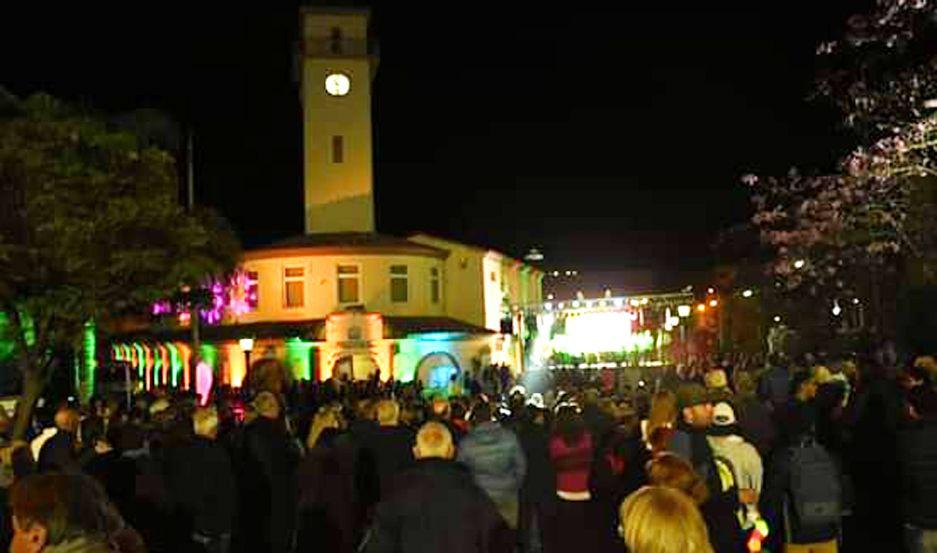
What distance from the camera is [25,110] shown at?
23.2 metres

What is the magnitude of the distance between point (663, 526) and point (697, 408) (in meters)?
3.96

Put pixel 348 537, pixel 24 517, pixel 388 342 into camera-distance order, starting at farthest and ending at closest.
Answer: pixel 388 342 < pixel 348 537 < pixel 24 517

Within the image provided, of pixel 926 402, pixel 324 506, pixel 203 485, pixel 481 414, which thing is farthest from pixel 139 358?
pixel 926 402

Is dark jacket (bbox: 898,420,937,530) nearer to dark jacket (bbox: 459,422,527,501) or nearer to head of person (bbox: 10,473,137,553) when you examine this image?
dark jacket (bbox: 459,422,527,501)

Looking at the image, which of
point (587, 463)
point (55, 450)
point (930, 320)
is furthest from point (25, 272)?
point (930, 320)

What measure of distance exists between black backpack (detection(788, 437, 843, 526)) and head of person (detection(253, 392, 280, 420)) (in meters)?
4.34

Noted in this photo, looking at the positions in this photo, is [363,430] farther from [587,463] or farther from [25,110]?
[25,110]

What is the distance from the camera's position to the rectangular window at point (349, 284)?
43.3m

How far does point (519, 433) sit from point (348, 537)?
7.47 ft

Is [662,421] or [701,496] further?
[662,421]

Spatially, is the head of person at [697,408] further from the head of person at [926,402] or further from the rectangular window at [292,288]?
the rectangular window at [292,288]

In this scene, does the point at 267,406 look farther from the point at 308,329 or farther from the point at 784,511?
the point at 308,329

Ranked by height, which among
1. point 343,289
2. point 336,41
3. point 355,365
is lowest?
point 355,365

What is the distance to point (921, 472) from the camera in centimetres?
732
